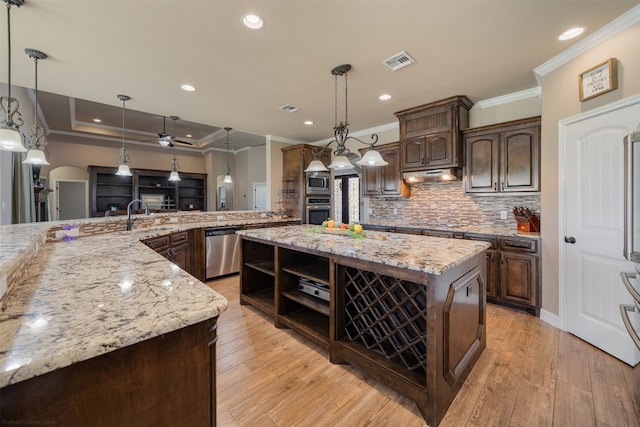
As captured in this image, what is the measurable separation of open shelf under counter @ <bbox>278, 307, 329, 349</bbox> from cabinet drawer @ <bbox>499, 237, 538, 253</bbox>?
222 cm

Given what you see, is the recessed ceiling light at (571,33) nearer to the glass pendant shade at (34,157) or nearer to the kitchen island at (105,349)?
the kitchen island at (105,349)

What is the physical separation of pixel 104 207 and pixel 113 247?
21.0 ft

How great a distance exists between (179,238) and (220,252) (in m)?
0.76

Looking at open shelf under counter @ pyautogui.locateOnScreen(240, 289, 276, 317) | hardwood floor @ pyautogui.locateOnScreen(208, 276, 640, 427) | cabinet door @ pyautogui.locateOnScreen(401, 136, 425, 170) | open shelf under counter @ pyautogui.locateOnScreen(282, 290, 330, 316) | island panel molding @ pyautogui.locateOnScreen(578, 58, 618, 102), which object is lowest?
hardwood floor @ pyautogui.locateOnScreen(208, 276, 640, 427)

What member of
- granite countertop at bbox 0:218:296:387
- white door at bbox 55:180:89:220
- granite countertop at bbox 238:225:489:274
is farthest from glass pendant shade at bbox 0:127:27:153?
white door at bbox 55:180:89:220

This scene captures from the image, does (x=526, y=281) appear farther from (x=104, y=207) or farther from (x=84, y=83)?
(x=104, y=207)

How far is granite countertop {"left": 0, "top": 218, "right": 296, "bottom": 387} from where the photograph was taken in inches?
25.3

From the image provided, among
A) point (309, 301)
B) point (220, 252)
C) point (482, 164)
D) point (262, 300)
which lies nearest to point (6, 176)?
point (220, 252)

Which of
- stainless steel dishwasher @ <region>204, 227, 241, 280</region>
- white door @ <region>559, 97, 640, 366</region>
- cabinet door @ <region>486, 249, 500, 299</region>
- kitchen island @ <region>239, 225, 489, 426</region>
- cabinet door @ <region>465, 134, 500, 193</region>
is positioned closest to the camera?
kitchen island @ <region>239, 225, 489, 426</region>

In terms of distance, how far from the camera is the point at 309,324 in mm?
2400

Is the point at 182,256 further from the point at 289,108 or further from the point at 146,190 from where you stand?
the point at 146,190

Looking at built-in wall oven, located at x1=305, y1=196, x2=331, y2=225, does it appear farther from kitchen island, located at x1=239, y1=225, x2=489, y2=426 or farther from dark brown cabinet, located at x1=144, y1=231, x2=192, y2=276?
kitchen island, located at x1=239, y1=225, x2=489, y2=426

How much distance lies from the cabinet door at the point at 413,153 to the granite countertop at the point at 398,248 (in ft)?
5.77

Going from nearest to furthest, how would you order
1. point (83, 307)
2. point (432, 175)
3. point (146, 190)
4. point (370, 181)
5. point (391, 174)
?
point (83, 307), point (432, 175), point (391, 174), point (370, 181), point (146, 190)
